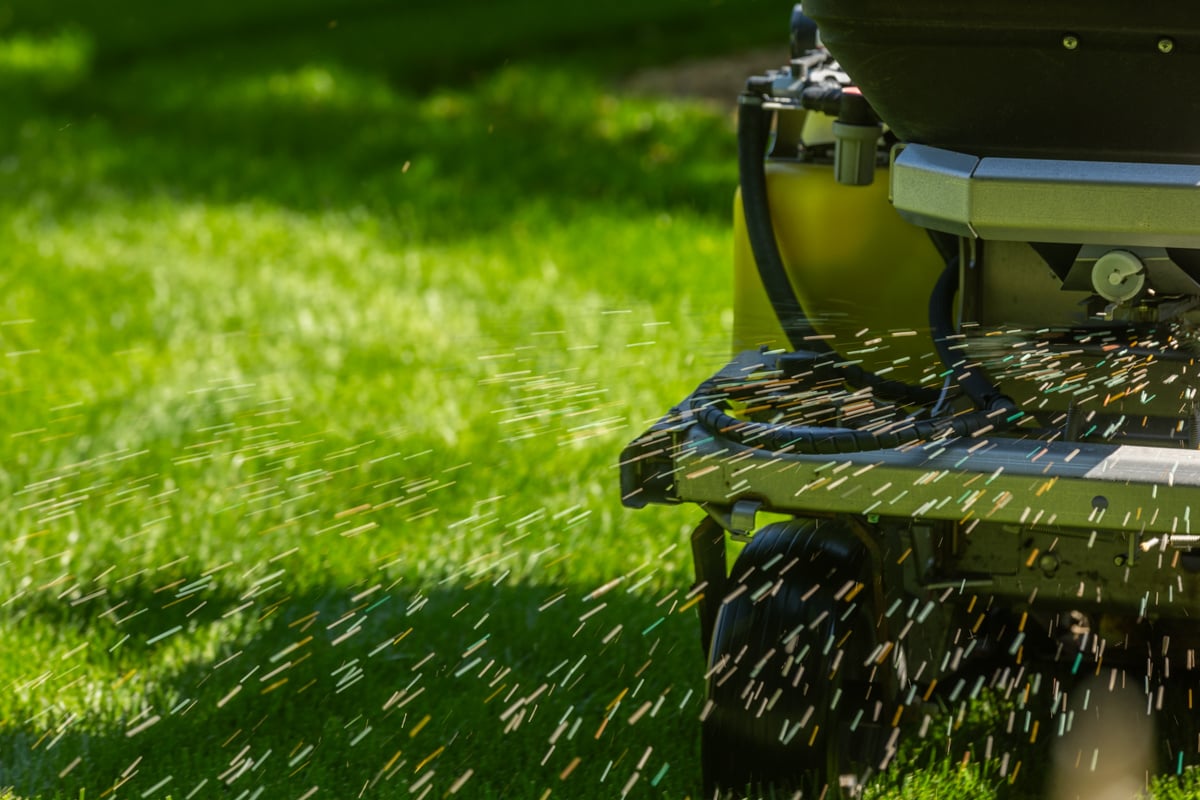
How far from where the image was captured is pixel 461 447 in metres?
4.71

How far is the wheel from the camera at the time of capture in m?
2.61

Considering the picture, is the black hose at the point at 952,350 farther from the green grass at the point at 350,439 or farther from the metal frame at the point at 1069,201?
the green grass at the point at 350,439

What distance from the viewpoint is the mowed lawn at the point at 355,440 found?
310 centimetres

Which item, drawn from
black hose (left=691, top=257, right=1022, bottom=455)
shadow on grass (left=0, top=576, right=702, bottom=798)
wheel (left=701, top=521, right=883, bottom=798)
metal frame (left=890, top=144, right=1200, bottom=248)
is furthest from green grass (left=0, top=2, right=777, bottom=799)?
metal frame (left=890, top=144, right=1200, bottom=248)

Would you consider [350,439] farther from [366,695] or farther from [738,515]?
[738,515]

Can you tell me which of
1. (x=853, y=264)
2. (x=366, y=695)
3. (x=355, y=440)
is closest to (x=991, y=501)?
(x=853, y=264)

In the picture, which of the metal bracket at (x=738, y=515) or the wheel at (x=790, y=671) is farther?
the wheel at (x=790, y=671)

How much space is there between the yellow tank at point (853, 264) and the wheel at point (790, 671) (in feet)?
1.50

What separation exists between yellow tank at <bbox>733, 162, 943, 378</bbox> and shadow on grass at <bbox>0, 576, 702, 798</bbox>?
757mm

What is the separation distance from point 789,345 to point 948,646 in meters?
0.61

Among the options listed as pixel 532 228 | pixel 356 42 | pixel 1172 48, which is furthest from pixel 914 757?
pixel 356 42

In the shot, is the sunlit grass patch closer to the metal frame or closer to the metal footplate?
the metal footplate

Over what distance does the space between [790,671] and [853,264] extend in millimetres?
823

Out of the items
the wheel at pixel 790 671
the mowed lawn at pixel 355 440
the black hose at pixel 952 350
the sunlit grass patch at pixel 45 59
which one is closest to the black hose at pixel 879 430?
the black hose at pixel 952 350
